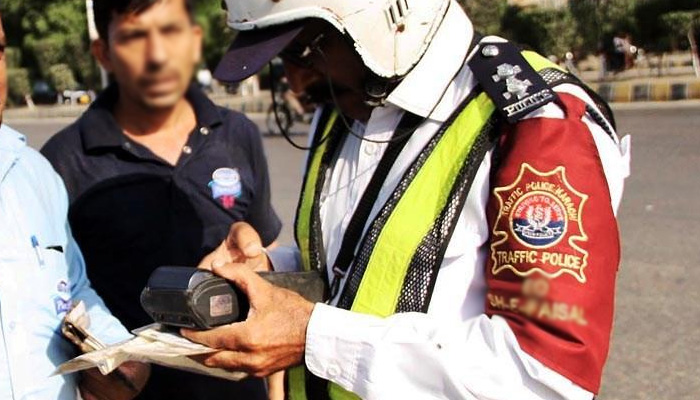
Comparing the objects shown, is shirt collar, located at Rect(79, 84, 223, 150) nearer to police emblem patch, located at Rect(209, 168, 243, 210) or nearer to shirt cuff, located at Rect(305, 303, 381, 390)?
police emblem patch, located at Rect(209, 168, 243, 210)

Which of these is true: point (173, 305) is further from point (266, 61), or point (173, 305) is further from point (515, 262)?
point (515, 262)

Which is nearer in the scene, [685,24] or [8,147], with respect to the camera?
[8,147]

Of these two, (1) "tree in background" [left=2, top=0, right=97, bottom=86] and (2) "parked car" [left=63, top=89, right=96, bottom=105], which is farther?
(2) "parked car" [left=63, top=89, right=96, bottom=105]

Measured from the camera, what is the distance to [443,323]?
130cm

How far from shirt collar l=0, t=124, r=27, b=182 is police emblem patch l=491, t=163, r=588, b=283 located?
1.04 metres

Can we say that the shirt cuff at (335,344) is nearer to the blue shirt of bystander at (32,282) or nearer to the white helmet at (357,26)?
the white helmet at (357,26)

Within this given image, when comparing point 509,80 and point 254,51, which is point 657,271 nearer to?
point 509,80

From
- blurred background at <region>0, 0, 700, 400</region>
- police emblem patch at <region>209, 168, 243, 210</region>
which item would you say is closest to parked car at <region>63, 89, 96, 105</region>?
blurred background at <region>0, 0, 700, 400</region>

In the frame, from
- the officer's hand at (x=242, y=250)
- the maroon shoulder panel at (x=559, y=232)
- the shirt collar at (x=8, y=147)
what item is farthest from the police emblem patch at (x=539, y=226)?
the shirt collar at (x=8, y=147)

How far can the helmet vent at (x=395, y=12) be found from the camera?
1.50m

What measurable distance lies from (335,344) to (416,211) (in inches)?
10.2

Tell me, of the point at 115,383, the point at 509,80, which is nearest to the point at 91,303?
the point at 115,383

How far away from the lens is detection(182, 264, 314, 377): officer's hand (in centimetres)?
134

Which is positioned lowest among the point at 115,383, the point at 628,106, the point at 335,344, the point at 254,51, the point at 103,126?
the point at 628,106
